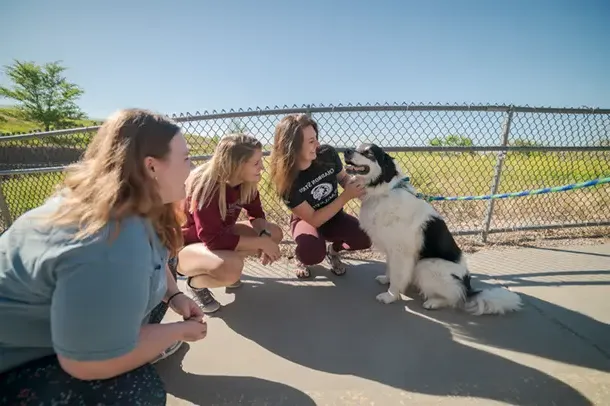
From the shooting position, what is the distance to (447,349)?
217 centimetres

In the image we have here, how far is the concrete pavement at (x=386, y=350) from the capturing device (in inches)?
70.7

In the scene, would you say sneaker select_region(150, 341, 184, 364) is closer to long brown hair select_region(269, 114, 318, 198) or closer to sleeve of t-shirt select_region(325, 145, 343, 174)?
long brown hair select_region(269, 114, 318, 198)

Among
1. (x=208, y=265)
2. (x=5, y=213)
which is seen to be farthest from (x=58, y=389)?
(x=5, y=213)

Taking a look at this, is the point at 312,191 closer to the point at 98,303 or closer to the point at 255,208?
the point at 255,208

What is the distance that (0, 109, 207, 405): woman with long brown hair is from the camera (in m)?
0.91

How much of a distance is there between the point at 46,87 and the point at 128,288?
43.4 metres

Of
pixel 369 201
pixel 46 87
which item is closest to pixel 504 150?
pixel 369 201

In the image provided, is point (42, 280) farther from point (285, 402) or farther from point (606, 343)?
point (606, 343)

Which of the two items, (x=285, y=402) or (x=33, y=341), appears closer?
(x=33, y=341)

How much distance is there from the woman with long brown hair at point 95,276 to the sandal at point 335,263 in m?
2.15

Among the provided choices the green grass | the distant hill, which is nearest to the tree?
the distant hill

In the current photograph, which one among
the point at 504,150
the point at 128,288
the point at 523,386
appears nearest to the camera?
the point at 128,288

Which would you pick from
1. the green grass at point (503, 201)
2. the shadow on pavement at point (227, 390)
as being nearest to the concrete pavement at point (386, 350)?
the shadow on pavement at point (227, 390)

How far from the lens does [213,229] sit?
2.37 metres
